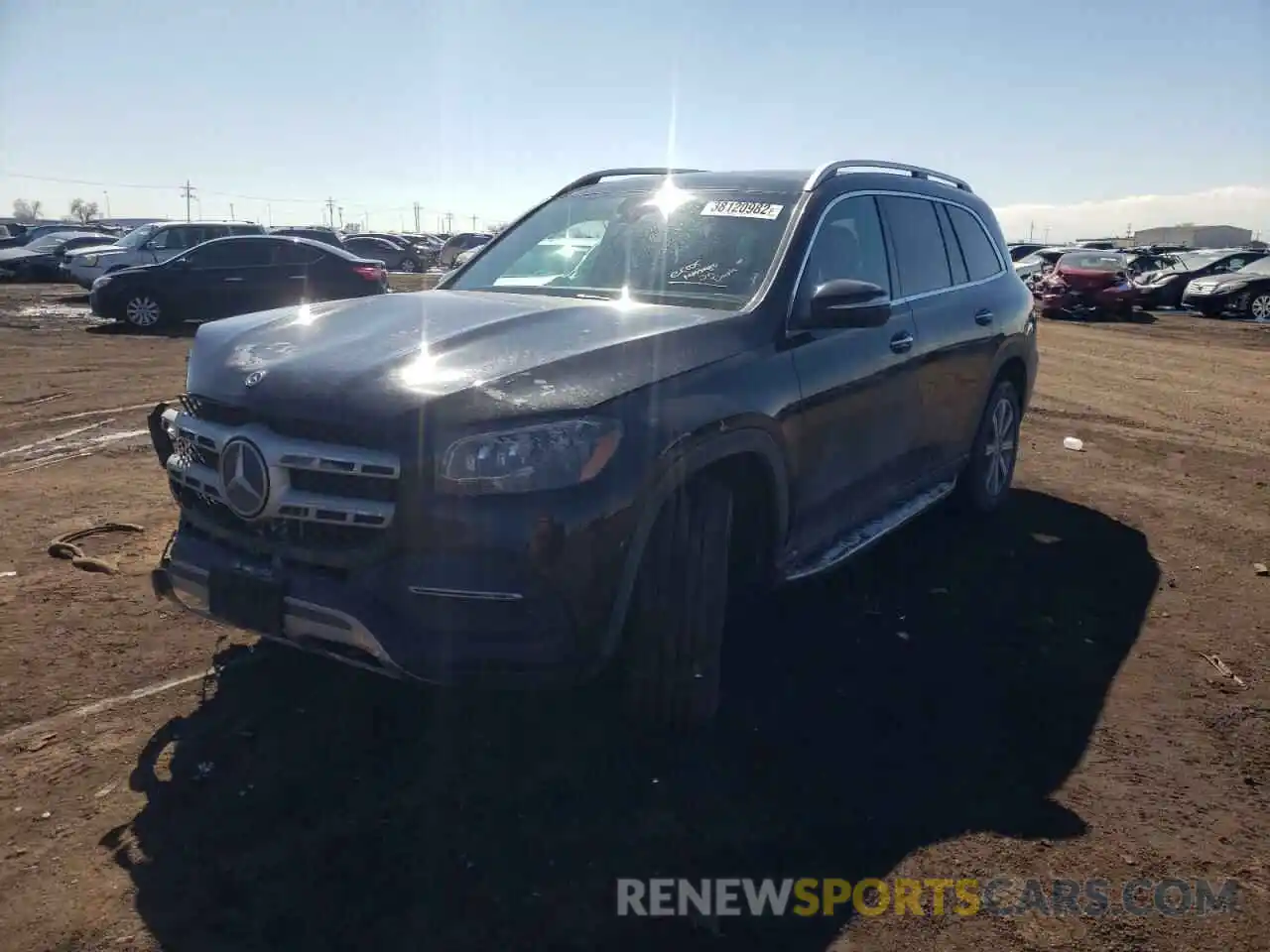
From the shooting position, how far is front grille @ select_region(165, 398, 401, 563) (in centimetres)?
284

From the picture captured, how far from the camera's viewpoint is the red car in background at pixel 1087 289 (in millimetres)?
22453

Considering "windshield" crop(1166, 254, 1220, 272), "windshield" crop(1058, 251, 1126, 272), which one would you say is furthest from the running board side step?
"windshield" crop(1166, 254, 1220, 272)

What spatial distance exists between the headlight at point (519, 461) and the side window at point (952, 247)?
335 cm

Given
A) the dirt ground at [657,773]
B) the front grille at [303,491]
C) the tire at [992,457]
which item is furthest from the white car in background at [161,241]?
the front grille at [303,491]

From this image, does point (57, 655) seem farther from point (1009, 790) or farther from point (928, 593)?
point (928, 593)

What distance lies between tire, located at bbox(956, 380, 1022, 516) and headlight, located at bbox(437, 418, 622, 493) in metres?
3.60

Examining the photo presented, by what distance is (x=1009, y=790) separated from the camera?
3.22m

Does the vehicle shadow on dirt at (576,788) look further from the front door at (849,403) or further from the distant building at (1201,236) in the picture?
the distant building at (1201,236)

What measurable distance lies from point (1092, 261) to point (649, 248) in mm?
21827

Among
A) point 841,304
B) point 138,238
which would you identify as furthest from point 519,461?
point 138,238

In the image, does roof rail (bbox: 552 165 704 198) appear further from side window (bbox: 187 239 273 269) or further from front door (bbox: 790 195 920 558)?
side window (bbox: 187 239 273 269)

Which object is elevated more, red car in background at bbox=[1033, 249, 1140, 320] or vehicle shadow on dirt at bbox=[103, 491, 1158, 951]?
red car in background at bbox=[1033, 249, 1140, 320]

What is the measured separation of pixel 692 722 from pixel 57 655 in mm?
2493

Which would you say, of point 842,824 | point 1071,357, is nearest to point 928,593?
point 842,824
